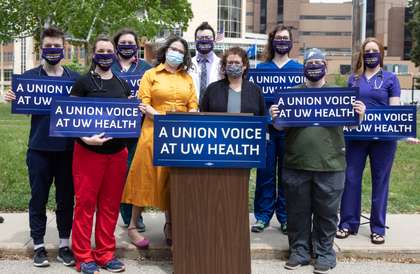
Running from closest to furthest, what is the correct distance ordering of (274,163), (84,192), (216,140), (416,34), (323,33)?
1. (216,140)
2. (84,192)
3. (274,163)
4. (416,34)
5. (323,33)

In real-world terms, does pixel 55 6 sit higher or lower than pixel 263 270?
higher

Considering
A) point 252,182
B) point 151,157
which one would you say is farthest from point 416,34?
point 151,157

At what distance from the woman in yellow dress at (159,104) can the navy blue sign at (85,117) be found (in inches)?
19.9

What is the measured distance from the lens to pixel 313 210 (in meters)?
5.59

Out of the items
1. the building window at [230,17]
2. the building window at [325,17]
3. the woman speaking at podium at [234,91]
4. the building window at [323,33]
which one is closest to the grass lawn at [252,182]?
the woman speaking at podium at [234,91]

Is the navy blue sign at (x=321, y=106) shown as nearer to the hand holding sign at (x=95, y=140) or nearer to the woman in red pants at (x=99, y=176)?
the woman in red pants at (x=99, y=176)

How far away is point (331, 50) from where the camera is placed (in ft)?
437

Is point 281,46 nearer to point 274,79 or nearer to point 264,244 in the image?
point 274,79

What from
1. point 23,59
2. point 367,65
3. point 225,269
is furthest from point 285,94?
point 23,59

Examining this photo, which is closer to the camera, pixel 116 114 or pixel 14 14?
pixel 116 114

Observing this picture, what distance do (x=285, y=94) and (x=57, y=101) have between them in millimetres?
2095

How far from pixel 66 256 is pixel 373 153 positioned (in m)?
3.43

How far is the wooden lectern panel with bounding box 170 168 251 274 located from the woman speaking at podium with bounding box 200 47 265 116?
936 mm

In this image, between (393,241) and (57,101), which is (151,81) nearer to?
(57,101)
